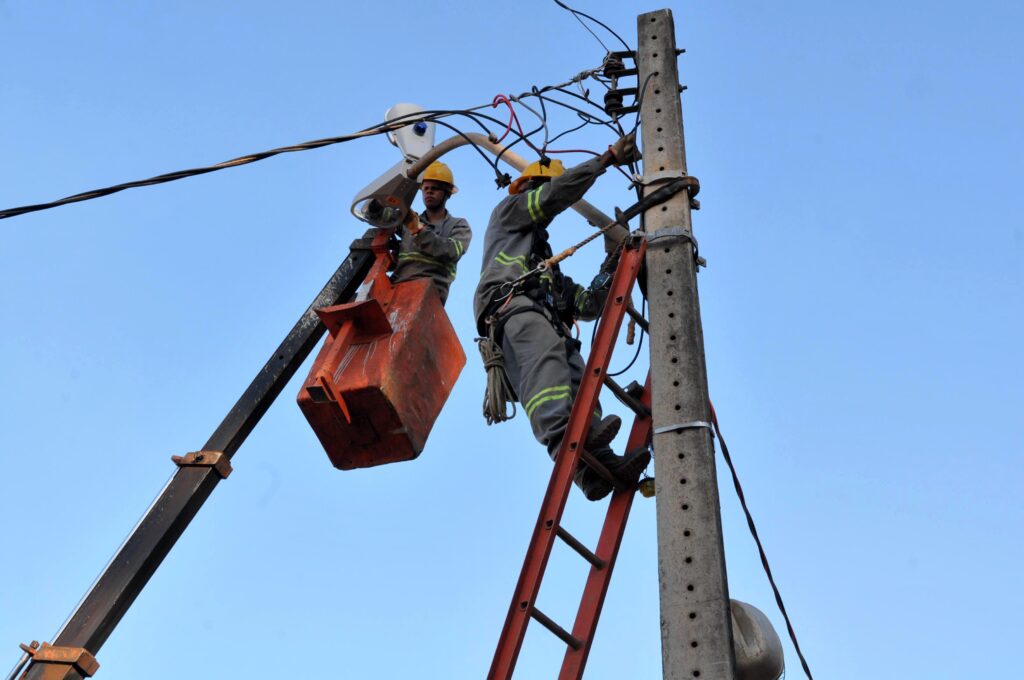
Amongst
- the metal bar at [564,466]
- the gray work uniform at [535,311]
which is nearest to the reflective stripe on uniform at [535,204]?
the gray work uniform at [535,311]

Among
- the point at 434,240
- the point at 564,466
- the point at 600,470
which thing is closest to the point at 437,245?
the point at 434,240

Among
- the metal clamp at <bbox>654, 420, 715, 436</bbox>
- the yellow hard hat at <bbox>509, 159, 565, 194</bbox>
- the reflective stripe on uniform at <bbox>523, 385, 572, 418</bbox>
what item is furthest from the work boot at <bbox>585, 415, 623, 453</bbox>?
the yellow hard hat at <bbox>509, 159, 565, 194</bbox>

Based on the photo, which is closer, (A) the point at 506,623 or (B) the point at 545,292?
(A) the point at 506,623

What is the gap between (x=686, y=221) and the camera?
5.59 meters

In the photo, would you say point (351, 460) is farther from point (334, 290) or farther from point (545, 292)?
point (545, 292)

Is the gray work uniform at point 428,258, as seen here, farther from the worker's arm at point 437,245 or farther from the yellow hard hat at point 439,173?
the yellow hard hat at point 439,173

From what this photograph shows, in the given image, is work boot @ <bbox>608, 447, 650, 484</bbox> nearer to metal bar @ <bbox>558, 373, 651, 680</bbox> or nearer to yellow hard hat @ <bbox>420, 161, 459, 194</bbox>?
metal bar @ <bbox>558, 373, 651, 680</bbox>

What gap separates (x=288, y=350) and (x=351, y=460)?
60 centimetres

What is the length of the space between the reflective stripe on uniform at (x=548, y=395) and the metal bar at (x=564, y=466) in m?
0.64

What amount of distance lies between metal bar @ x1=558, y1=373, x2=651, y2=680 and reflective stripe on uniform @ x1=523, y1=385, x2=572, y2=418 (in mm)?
370

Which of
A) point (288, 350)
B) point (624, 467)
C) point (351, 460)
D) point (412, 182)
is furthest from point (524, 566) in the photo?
point (412, 182)

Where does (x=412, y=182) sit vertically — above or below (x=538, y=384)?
above

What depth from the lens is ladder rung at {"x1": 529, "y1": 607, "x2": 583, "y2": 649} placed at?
5.18 m

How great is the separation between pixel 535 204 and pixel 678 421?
2273 millimetres
